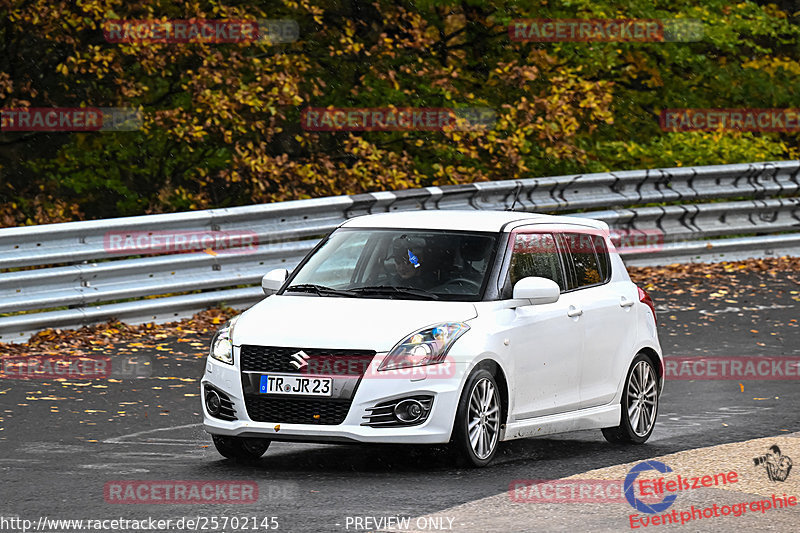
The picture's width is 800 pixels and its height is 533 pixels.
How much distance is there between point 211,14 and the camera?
19953 mm

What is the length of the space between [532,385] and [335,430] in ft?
5.02

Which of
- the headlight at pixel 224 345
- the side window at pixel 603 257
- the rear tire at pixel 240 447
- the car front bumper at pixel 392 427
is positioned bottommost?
the rear tire at pixel 240 447

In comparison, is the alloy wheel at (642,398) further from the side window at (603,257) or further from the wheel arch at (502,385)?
the wheel arch at (502,385)

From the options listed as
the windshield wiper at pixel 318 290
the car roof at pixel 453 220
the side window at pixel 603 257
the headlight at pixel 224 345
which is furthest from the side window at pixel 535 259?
the headlight at pixel 224 345

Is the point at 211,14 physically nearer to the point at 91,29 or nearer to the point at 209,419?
the point at 91,29

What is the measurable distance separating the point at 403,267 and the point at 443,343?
1073 millimetres

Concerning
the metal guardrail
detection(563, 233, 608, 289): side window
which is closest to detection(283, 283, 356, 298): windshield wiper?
detection(563, 233, 608, 289): side window

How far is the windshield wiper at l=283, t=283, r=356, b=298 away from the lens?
9.79m

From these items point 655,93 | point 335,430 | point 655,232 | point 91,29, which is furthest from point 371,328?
point 655,93

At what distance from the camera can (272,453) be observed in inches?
388

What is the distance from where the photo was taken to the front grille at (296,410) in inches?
350

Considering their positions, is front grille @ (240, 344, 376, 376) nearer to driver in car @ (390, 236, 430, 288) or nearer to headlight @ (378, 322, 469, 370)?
headlight @ (378, 322, 469, 370)

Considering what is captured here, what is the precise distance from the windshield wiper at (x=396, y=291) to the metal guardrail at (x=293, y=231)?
205 inches

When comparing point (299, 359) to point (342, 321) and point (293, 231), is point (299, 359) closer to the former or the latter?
point (342, 321)
